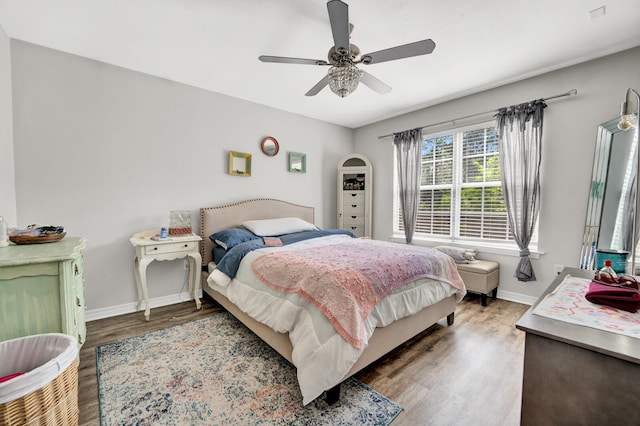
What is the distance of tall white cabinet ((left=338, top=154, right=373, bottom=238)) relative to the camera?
15.0 ft

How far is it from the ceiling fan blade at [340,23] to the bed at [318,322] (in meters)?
1.65

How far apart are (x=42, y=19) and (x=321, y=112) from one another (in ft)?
10.00

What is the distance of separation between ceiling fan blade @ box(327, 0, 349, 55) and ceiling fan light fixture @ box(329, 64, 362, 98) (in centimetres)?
12

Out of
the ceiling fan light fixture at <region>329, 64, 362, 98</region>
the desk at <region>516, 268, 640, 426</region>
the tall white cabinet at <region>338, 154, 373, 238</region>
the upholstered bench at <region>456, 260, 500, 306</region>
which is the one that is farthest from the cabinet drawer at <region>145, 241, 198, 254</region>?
the upholstered bench at <region>456, 260, 500, 306</region>

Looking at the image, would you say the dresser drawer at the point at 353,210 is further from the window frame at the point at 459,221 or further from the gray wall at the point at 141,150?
the gray wall at the point at 141,150

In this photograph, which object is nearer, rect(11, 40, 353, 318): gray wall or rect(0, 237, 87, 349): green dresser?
rect(0, 237, 87, 349): green dresser

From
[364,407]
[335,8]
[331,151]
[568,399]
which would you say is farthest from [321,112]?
[568,399]

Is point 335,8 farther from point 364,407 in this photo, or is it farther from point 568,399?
point 364,407

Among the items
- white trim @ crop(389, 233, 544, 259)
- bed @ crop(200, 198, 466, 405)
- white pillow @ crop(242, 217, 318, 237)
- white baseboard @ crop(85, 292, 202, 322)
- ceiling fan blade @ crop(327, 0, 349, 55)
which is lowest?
white baseboard @ crop(85, 292, 202, 322)

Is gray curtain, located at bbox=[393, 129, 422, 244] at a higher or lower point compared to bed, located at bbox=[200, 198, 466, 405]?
higher

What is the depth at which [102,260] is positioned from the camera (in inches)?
107

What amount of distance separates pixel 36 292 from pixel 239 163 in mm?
2523

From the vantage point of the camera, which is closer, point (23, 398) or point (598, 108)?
point (23, 398)

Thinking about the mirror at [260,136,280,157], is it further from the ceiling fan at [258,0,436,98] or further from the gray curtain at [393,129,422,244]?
the gray curtain at [393,129,422,244]
